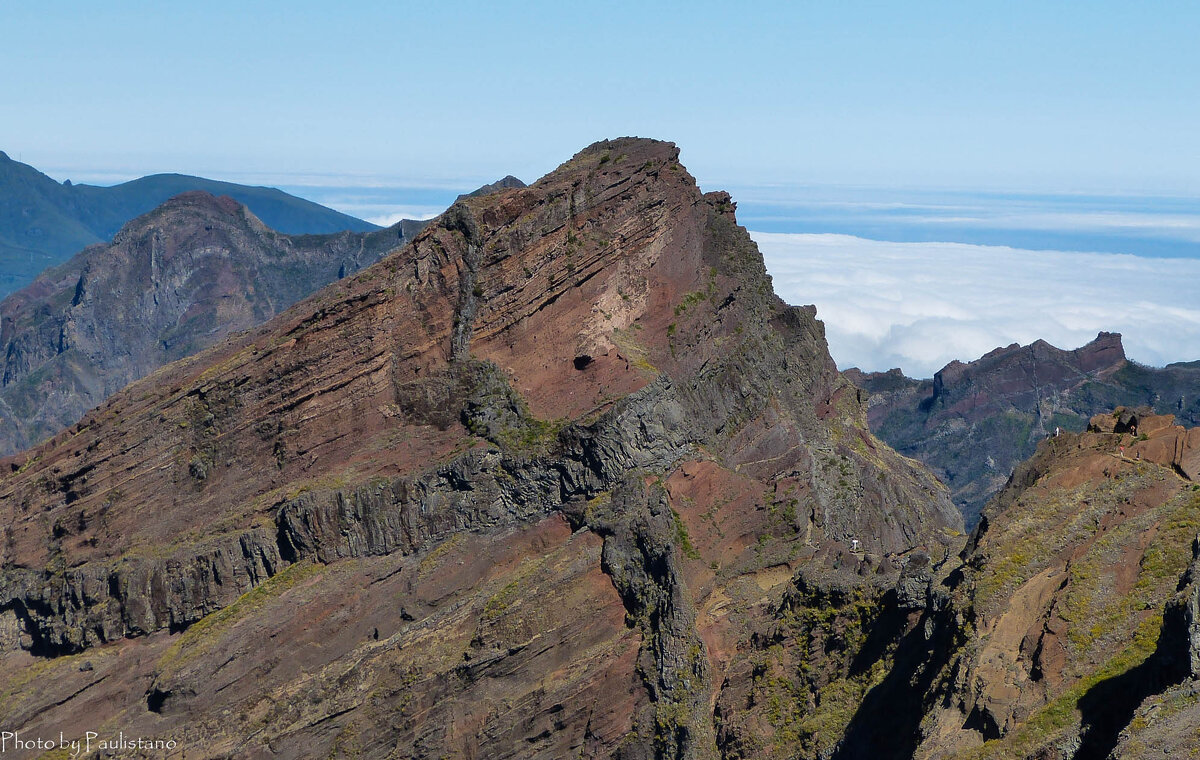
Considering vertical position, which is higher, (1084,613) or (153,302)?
(1084,613)

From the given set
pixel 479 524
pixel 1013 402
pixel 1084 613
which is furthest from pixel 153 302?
pixel 1084 613

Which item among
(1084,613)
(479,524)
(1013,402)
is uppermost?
(1084,613)

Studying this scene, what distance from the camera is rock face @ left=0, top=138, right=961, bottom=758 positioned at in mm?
44562

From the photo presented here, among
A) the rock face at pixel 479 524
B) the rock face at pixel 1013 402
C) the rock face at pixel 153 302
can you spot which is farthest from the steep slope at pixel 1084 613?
the rock face at pixel 153 302

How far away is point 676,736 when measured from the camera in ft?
145

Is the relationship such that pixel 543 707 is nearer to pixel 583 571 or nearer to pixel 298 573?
pixel 583 571

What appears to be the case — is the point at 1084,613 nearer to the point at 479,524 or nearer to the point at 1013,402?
the point at 479,524

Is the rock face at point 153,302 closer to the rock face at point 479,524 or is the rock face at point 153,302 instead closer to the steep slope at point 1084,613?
the rock face at point 479,524

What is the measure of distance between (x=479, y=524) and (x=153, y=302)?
134306 millimetres

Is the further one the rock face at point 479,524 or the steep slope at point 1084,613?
the rock face at point 479,524

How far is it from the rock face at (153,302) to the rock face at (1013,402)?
8037 centimetres

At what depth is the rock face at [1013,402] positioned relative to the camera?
124m

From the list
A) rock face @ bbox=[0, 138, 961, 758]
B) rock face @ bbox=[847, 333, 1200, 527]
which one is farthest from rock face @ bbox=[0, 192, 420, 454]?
rock face @ bbox=[0, 138, 961, 758]

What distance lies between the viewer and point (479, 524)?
161 feet
